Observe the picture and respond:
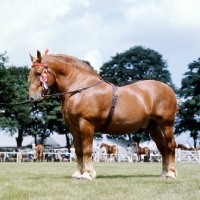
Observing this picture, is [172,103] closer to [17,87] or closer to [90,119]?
[90,119]

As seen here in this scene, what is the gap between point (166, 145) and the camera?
32.9 feet

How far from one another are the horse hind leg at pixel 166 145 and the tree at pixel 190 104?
47.7 metres

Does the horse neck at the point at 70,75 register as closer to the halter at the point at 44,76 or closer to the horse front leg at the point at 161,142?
the halter at the point at 44,76

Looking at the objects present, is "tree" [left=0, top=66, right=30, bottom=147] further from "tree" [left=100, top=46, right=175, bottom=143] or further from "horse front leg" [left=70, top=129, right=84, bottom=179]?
"horse front leg" [left=70, top=129, right=84, bottom=179]

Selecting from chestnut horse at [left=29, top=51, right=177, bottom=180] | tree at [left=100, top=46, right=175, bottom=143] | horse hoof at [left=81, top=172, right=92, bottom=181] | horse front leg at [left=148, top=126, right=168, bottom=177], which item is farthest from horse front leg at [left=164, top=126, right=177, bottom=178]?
tree at [left=100, top=46, right=175, bottom=143]

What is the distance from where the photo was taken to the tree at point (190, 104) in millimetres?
57781

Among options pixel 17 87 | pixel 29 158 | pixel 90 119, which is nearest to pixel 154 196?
pixel 90 119

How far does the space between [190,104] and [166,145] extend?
4854cm

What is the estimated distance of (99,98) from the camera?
9094mm

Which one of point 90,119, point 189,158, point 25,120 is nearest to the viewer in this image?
point 90,119

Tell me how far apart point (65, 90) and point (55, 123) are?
48.4m

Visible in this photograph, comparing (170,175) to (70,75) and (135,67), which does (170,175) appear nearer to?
(70,75)

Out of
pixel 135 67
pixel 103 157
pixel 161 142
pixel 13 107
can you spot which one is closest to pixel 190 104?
pixel 135 67

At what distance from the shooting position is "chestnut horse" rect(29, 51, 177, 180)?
8.91 meters
